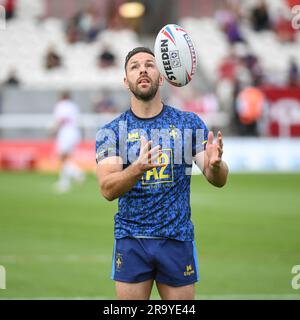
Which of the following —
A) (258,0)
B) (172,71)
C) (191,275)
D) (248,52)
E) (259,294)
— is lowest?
(259,294)

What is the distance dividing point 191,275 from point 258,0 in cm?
2917

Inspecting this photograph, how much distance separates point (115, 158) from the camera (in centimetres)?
689

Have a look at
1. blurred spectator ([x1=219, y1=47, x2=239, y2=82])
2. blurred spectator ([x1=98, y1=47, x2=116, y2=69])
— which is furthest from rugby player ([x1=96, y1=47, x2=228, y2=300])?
blurred spectator ([x1=98, y1=47, x2=116, y2=69])

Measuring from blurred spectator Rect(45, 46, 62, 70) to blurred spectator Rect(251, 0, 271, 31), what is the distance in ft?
25.1

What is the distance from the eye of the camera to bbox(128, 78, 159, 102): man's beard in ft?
22.5

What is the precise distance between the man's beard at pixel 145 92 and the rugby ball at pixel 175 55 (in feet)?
0.57

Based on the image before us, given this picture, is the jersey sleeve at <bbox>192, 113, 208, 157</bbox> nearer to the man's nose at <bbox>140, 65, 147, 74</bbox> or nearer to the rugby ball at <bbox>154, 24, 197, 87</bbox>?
the rugby ball at <bbox>154, 24, 197, 87</bbox>

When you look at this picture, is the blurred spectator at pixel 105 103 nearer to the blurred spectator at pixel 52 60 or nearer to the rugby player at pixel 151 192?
the blurred spectator at pixel 52 60

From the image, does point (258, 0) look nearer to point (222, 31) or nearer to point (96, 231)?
point (222, 31)

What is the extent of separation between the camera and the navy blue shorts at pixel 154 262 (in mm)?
6852

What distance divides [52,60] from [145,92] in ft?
83.9

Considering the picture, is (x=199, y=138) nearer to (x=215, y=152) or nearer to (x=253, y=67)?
(x=215, y=152)

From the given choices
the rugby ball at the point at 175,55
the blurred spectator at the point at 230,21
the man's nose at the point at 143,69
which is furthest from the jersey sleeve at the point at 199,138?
the blurred spectator at the point at 230,21
